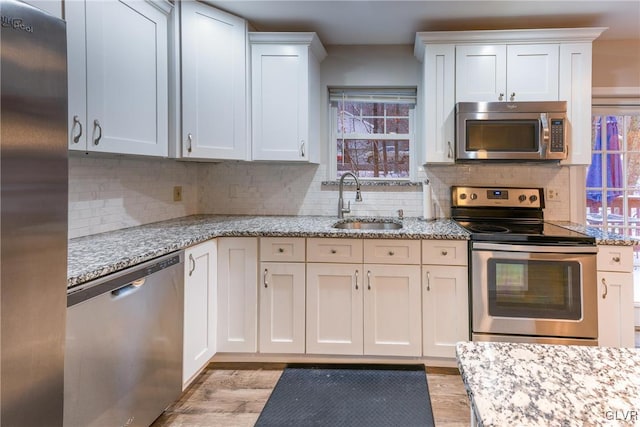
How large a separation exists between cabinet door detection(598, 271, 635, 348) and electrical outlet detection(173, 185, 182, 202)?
283 cm

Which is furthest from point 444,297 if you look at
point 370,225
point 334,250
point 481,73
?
point 481,73

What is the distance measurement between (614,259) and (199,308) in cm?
239

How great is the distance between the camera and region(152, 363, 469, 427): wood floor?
1.84 metres

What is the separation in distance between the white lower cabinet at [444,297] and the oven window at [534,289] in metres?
0.16

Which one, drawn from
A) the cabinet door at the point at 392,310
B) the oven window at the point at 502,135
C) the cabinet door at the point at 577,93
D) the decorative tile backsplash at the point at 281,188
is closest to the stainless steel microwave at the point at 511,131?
the oven window at the point at 502,135

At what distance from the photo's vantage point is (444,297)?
223 cm

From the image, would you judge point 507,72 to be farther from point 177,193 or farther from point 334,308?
point 177,193

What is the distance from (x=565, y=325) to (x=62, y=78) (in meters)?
2.54

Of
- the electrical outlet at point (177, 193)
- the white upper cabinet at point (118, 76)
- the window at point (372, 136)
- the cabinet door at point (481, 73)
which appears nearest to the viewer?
the white upper cabinet at point (118, 76)

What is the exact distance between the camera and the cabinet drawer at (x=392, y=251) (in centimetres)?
224

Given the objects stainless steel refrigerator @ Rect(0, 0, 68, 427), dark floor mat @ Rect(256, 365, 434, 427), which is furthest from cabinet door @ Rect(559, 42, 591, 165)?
stainless steel refrigerator @ Rect(0, 0, 68, 427)

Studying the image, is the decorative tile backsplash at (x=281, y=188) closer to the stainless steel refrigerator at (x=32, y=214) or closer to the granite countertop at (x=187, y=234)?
the granite countertop at (x=187, y=234)

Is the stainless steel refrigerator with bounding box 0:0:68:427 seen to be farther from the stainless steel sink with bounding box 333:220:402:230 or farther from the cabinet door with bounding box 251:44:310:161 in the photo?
the stainless steel sink with bounding box 333:220:402:230

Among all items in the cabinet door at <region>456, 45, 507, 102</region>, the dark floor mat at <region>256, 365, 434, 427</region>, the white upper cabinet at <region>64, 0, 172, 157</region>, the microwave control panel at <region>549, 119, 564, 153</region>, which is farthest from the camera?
the cabinet door at <region>456, 45, 507, 102</region>
